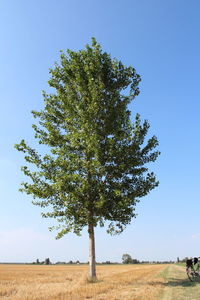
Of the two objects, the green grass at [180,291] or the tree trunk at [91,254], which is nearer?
the green grass at [180,291]

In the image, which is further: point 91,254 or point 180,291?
point 91,254

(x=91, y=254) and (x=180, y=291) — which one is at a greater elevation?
(x=91, y=254)

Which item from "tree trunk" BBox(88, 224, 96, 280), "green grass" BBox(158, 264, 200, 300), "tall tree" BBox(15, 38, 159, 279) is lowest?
"green grass" BBox(158, 264, 200, 300)

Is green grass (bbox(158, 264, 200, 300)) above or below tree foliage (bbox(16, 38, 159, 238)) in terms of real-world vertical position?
below

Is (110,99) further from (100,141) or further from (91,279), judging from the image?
(91,279)

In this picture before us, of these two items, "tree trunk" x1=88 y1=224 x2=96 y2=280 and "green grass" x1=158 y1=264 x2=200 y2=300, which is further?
"tree trunk" x1=88 y1=224 x2=96 y2=280

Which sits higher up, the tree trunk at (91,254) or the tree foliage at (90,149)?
the tree foliage at (90,149)

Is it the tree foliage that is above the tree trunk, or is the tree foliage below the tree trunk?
above

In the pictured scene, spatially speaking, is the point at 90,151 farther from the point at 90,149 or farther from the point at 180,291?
the point at 180,291

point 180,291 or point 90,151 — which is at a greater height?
point 90,151

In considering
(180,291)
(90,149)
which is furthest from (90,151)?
(180,291)

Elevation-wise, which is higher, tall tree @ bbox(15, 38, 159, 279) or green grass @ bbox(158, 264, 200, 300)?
tall tree @ bbox(15, 38, 159, 279)

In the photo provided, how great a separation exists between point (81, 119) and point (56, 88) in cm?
493

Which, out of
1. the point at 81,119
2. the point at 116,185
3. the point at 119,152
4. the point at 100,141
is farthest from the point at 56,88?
the point at 116,185
